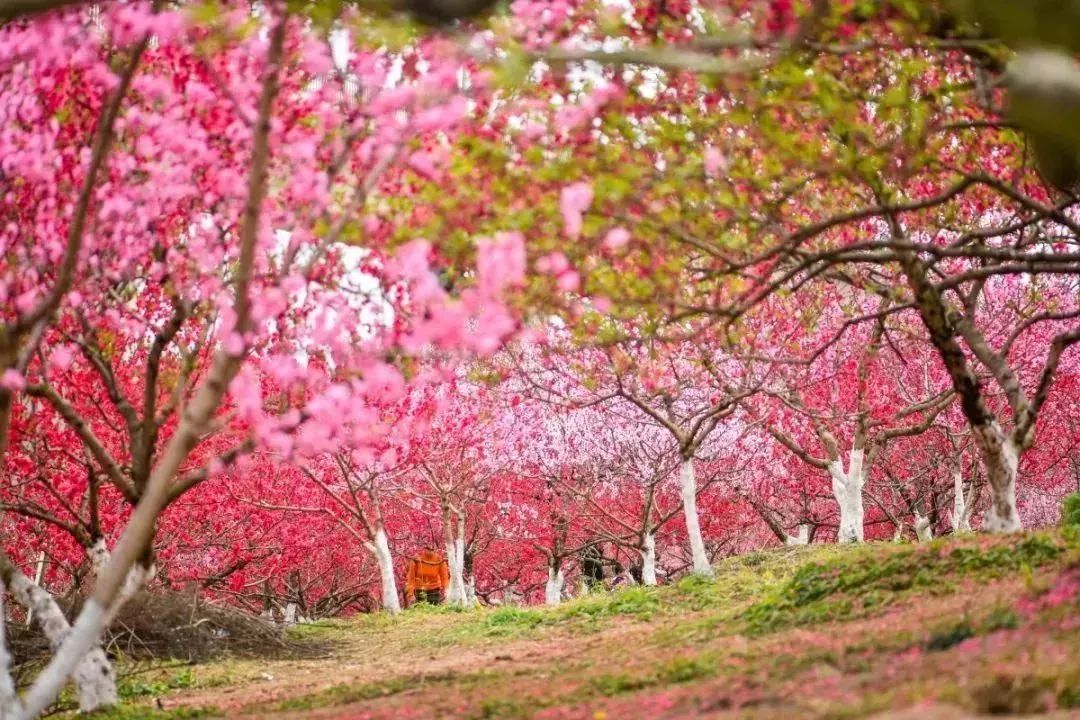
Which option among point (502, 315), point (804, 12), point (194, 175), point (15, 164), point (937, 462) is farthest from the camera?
point (937, 462)

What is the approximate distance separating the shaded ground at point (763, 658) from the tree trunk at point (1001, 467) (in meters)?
1.11

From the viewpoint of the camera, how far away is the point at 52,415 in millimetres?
15023

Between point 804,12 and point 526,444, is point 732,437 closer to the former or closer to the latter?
point 526,444

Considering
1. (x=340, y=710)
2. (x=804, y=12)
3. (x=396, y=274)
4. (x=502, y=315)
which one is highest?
(x=804, y=12)

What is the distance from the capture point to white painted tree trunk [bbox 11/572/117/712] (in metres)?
10.6

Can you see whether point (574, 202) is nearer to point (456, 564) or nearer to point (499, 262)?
point (499, 262)

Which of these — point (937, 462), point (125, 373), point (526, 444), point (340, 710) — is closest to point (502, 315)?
point (340, 710)

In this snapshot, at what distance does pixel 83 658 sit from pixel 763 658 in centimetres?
678

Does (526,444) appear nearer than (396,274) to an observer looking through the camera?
No

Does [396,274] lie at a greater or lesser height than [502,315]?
greater

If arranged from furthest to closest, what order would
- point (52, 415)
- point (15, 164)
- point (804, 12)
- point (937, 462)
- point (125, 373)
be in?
1. point (937, 462)
2. point (125, 373)
3. point (52, 415)
4. point (15, 164)
5. point (804, 12)

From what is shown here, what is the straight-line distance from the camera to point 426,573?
30.6m

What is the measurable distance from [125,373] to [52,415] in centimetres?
210

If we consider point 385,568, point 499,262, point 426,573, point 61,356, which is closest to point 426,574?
point 426,573
